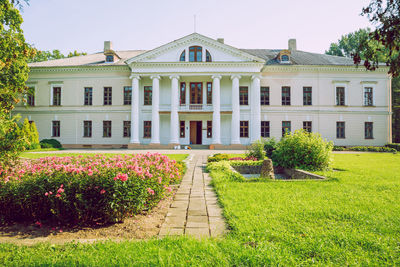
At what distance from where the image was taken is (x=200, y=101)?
26172 millimetres

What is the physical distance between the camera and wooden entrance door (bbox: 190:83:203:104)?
26.2m

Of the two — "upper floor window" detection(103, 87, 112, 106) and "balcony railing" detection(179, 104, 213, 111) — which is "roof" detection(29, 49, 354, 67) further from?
"balcony railing" detection(179, 104, 213, 111)

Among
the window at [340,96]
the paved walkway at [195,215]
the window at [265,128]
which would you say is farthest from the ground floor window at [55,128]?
the window at [340,96]

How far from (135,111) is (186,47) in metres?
8.94

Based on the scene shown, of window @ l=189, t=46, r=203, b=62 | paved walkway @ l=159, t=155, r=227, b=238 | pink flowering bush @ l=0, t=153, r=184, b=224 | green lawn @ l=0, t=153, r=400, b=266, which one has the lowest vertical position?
paved walkway @ l=159, t=155, r=227, b=238

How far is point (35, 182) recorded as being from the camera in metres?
3.79

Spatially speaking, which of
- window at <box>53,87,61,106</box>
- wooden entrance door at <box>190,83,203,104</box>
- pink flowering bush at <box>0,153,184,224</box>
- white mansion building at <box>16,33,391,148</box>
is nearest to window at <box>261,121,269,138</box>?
white mansion building at <box>16,33,391,148</box>

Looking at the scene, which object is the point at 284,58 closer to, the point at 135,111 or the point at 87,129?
the point at 135,111

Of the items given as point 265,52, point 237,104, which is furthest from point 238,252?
point 265,52

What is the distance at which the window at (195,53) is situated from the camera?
2488 cm

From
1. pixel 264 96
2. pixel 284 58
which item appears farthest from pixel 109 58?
pixel 284 58

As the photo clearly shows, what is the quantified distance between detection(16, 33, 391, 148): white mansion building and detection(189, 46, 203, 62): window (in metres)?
0.11

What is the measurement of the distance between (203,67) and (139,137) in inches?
416

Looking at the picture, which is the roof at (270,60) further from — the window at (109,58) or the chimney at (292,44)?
the chimney at (292,44)
